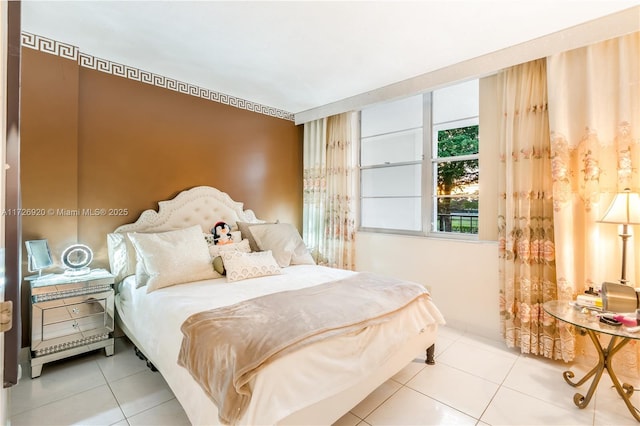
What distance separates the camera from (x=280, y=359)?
1.32m

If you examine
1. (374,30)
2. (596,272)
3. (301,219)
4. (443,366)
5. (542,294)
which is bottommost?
(443,366)

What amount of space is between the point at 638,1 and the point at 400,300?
247 centimetres

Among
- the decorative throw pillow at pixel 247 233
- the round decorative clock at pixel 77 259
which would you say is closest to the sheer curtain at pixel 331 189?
the decorative throw pillow at pixel 247 233

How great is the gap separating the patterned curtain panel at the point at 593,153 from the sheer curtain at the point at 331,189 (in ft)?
6.86

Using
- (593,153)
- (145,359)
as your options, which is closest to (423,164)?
(593,153)

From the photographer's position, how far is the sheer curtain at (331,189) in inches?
153

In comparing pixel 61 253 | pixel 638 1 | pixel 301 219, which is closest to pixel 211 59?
pixel 61 253

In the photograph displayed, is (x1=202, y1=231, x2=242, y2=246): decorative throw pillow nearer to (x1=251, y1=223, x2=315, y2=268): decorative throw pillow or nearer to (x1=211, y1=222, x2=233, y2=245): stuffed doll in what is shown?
(x1=211, y1=222, x2=233, y2=245): stuffed doll

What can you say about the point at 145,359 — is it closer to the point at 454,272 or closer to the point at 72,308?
the point at 72,308

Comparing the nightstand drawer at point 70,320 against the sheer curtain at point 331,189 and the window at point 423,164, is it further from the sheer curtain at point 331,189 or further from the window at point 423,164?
the window at point 423,164

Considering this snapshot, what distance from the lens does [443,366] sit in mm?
2355

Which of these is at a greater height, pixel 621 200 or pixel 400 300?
pixel 621 200

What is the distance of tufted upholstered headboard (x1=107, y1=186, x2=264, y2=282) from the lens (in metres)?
2.61

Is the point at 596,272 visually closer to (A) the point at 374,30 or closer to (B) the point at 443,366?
(B) the point at 443,366
